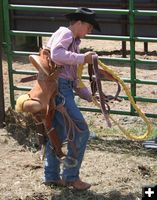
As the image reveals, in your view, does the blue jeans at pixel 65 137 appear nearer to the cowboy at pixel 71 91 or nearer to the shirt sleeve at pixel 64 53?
the cowboy at pixel 71 91

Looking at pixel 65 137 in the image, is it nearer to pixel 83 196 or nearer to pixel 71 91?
pixel 71 91

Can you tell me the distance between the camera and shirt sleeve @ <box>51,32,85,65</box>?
412 cm

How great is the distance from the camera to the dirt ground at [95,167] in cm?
460

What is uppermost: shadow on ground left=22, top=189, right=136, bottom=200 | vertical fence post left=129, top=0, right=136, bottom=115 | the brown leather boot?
vertical fence post left=129, top=0, right=136, bottom=115

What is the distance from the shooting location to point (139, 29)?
9625mm

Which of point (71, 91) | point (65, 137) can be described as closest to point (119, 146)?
point (65, 137)

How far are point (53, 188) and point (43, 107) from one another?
73cm

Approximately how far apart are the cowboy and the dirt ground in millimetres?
138

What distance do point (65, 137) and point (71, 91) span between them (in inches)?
14.7

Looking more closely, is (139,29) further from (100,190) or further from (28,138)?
(100,190)

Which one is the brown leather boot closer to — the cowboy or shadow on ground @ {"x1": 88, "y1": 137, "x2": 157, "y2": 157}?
the cowboy

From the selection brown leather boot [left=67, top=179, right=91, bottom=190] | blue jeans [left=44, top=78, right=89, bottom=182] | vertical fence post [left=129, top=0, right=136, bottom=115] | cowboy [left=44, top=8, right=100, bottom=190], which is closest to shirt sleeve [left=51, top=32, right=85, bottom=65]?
cowboy [left=44, top=8, right=100, bottom=190]

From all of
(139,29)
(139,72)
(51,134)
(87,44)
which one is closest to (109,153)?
(51,134)

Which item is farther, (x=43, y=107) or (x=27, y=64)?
(x=27, y=64)
